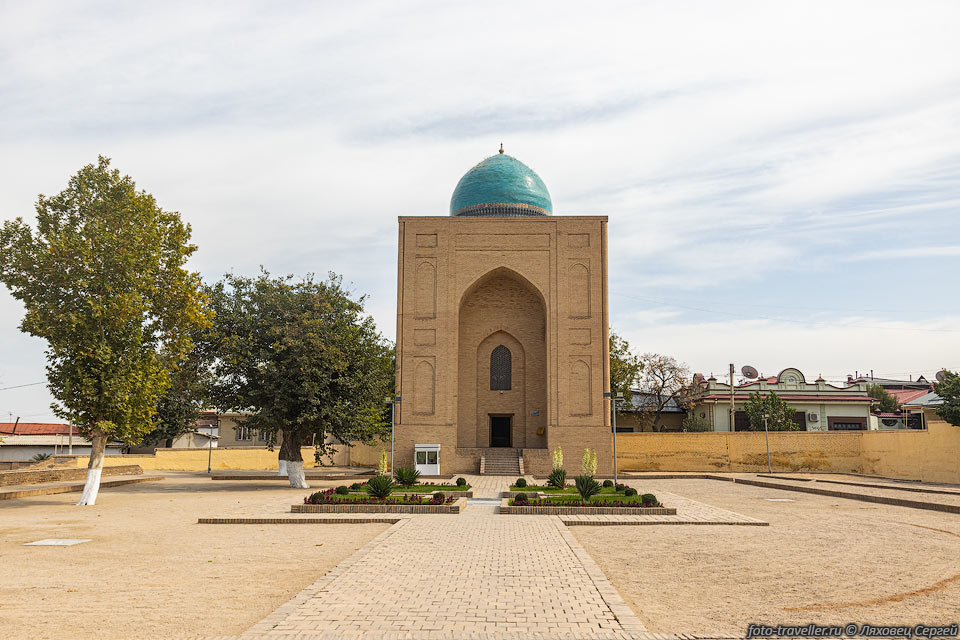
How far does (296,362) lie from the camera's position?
22.2 meters

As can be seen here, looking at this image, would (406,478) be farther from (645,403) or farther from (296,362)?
(645,403)

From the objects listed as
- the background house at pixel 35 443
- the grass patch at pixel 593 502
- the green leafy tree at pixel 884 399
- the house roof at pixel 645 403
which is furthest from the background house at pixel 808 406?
the background house at pixel 35 443

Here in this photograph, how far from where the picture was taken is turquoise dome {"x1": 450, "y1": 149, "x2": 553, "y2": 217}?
33125 millimetres

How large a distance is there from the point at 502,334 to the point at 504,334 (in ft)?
0.31

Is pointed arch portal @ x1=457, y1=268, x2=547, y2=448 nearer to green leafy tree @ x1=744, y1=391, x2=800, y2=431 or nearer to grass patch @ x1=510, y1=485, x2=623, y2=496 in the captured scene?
grass patch @ x1=510, y1=485, x2=623, y2=496

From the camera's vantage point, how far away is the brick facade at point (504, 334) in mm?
29312

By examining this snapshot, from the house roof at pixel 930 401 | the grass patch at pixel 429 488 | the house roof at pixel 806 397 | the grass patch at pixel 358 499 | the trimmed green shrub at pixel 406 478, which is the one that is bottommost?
the grass patch at pixel 429 488

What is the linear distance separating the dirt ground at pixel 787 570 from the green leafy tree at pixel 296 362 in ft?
38.1

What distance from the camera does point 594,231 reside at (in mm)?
30891

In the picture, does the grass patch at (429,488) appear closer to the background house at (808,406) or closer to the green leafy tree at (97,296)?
the green leafy tree at (97,296)

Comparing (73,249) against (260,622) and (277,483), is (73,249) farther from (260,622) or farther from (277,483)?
(260,622)

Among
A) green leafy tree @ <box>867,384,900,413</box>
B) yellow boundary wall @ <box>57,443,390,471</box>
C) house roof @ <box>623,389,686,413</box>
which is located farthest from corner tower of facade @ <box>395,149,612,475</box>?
green leafy tree @ <box>867,384,900,413</box>

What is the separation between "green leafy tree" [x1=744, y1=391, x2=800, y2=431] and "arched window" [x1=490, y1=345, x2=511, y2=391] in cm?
1502

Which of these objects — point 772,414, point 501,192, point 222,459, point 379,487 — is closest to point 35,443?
point 222,459
